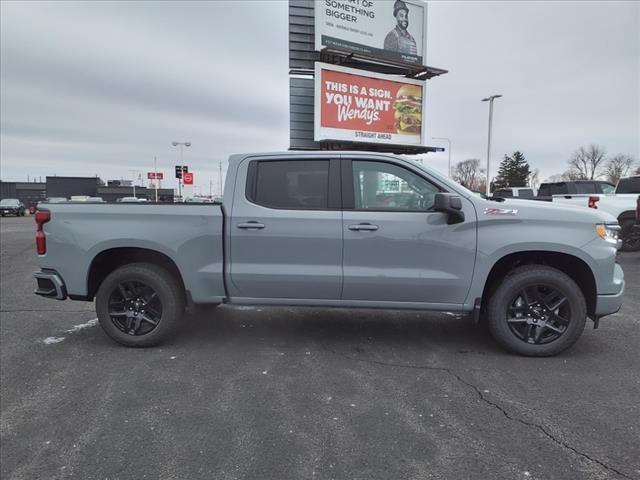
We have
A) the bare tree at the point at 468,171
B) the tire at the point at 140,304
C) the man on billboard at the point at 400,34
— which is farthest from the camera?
the bare tree at the point at 468,171

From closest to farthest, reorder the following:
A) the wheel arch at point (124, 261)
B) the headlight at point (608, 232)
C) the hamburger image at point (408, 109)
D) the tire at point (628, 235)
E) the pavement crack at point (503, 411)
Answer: the pavement crack at point (503, 411), the headlight at point (608, 232), the wheel arch at point (124, 261), the tire at point (628, 235), the hamburger image at point (408, 109)

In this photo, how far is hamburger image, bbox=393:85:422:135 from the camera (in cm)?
1678

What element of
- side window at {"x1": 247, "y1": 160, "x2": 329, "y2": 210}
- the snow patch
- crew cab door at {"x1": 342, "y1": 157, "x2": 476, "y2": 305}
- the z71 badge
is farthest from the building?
the z71 badge

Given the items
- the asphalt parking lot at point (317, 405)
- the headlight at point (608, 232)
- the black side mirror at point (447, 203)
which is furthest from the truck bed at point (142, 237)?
the headlight at point (608, 232)

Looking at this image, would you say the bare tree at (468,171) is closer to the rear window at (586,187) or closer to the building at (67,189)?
the building at (67,189)

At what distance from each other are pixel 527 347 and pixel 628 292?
4.19 m

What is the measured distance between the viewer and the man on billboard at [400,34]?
1658 cm

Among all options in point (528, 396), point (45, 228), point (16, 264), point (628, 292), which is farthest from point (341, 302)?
point (16, 264)

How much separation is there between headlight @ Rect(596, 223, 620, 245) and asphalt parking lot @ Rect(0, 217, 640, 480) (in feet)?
3.71

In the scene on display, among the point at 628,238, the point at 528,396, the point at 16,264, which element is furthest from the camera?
the point at 628,238

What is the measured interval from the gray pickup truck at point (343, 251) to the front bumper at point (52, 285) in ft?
0.04

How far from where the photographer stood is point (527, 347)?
162 inches

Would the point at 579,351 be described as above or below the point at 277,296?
below

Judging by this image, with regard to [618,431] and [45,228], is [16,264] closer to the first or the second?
[45,228]
